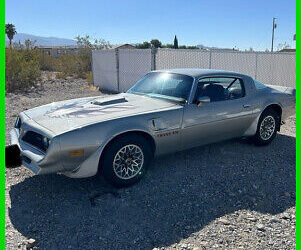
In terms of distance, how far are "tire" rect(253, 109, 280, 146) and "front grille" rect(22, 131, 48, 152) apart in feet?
12.0

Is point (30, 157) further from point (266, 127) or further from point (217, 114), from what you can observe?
point (266, 127)

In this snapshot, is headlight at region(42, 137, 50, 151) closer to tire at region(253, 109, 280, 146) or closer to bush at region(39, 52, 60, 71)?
tire at region(253, 109, 280, 146)

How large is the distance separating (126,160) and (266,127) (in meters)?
2.94

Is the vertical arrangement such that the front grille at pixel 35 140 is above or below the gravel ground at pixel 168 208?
above

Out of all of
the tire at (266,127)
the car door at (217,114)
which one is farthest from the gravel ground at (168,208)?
the tire at (266,127)

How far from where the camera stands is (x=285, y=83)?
8.66 m

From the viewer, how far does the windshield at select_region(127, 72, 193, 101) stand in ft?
14.4

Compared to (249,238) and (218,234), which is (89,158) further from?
(249,238)

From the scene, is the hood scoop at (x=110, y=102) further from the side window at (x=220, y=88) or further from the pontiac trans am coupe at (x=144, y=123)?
the side window at (x=220, y=88)

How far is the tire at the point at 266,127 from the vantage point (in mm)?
5211

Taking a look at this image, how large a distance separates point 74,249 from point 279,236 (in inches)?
78.4

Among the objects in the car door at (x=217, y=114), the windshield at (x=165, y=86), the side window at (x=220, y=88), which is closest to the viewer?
the car door at (x=217, y=114)

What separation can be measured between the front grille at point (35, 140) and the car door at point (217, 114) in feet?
6.14

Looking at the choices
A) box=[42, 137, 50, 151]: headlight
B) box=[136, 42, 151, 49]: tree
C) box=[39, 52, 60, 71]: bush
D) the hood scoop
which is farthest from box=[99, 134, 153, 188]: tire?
box=[136, 42, 151, 49]: tree
